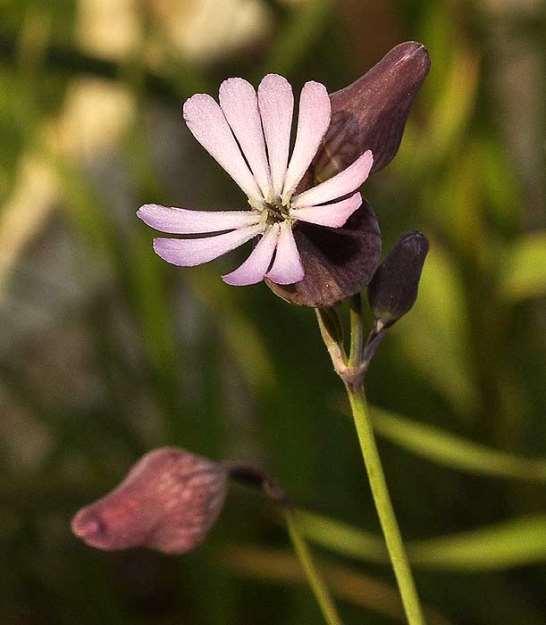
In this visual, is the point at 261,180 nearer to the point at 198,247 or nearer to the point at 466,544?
the point at 198,247

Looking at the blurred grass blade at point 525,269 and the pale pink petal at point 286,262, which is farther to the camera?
the blurred grass blade at point 525,269

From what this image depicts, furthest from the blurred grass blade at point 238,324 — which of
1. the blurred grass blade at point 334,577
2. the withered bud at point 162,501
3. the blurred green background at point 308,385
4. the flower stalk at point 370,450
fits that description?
the flower stalk at point 370,450

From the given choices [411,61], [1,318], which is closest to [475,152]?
[411,61]

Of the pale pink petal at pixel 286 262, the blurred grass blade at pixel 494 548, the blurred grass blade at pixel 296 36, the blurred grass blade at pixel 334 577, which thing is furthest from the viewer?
the blurred grass blade at pixel 296 36

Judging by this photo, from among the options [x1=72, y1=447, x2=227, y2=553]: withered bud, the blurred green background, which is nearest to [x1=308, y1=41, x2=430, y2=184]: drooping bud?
[x1=72, y1=447, x2=227, y2=553]: withered bud

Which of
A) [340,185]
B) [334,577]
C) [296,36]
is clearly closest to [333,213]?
[340,185]

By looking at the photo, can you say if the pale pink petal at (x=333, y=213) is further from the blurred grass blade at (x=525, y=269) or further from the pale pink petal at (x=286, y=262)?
the blurred grass blade at (x=525, y=269)
